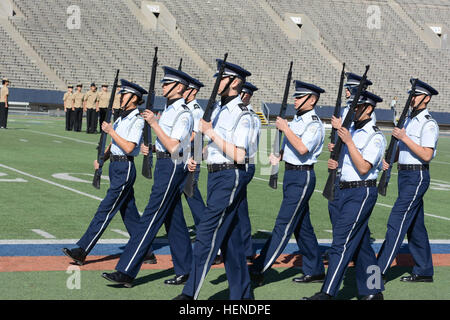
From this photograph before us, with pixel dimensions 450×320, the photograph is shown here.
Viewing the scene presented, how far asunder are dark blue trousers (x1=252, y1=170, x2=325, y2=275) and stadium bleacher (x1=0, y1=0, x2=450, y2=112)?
124ft

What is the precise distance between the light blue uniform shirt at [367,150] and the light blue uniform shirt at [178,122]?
1.33m

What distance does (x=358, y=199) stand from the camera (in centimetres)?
641

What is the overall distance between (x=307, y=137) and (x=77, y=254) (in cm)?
238

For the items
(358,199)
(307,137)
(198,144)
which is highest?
(307,137)

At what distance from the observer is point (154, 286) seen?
6945 millimetres

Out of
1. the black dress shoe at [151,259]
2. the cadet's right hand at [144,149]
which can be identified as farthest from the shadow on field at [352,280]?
the cadet's right hand at [144,149]

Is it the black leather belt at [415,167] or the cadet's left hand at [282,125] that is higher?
the cadet's left hand at [282,125]

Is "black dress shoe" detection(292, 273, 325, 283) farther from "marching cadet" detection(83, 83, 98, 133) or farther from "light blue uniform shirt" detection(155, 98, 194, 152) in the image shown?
"marching cadet" detection(83, 83, 98, 133)

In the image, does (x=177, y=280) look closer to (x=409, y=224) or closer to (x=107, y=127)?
(x=107, y=127)

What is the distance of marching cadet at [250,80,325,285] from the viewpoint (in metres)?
7.24

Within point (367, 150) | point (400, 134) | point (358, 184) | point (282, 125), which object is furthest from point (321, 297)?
point (400, 134)

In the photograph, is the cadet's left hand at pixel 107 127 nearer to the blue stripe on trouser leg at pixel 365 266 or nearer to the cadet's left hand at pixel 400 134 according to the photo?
the blue stripe on trouser leg at pixel 365 266

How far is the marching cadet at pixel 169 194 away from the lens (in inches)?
265
